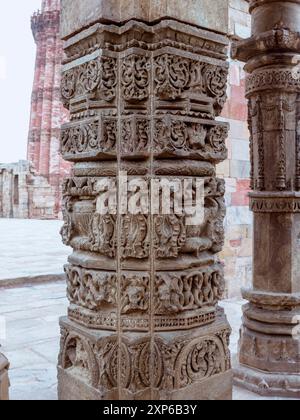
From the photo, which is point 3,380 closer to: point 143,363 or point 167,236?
point 143,363

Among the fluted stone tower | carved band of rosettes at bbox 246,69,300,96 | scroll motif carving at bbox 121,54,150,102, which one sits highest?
the fluted stone tower

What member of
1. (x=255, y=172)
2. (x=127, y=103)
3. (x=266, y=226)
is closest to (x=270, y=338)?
(x=266, y=226)

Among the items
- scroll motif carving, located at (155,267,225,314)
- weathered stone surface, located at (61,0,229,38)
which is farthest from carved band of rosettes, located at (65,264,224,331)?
weathered stone surface, located at (61,0,229,38)

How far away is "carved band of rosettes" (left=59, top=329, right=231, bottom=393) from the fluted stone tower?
84.9ft

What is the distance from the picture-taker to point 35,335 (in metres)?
3.69

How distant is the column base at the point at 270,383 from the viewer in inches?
100

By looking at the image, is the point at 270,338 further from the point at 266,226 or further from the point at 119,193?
the point at 119,193

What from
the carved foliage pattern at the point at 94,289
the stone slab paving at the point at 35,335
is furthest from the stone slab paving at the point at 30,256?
the carved foliage pattern at the point at 94,289

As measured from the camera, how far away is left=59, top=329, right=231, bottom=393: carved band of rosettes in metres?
2.02

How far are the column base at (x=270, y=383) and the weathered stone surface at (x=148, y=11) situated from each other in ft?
6.14

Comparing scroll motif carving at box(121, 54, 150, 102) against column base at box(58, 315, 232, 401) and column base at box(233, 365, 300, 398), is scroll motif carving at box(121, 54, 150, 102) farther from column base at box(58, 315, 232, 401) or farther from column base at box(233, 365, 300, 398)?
column base at box(233, 365, 300, 398)

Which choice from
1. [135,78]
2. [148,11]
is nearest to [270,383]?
[135,78]

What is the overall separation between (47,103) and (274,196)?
2790cm

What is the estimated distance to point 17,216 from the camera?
2167 centimetres
